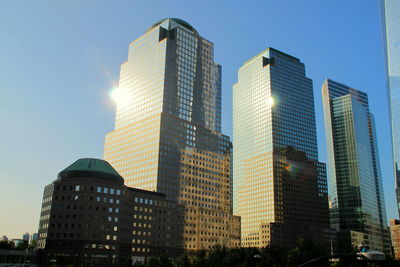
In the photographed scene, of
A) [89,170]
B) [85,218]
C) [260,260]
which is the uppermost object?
[89,170]

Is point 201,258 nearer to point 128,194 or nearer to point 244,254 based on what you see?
point 244,254

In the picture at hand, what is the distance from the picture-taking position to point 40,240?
576ft

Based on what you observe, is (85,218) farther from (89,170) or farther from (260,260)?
(260,260)

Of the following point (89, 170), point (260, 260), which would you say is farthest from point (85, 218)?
point (260, 260)

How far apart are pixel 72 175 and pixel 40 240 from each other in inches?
1184

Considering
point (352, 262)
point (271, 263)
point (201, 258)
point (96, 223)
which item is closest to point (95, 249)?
point (96, 223)

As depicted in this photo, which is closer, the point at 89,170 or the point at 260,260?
the point at 260,260

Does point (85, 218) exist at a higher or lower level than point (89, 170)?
lower

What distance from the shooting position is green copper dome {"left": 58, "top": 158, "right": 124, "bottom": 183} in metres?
180

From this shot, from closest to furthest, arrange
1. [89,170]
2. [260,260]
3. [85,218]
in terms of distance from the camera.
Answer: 1. [260,260]
2. [85,218]
3. [89,170]

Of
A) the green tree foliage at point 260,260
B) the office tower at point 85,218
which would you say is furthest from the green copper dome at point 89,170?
the green tree foliage at point 260,260

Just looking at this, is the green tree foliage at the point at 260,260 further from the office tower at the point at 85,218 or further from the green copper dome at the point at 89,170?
the green copper dome at the point at 89,170

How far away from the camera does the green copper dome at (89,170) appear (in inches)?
7075

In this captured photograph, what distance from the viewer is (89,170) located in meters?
181
